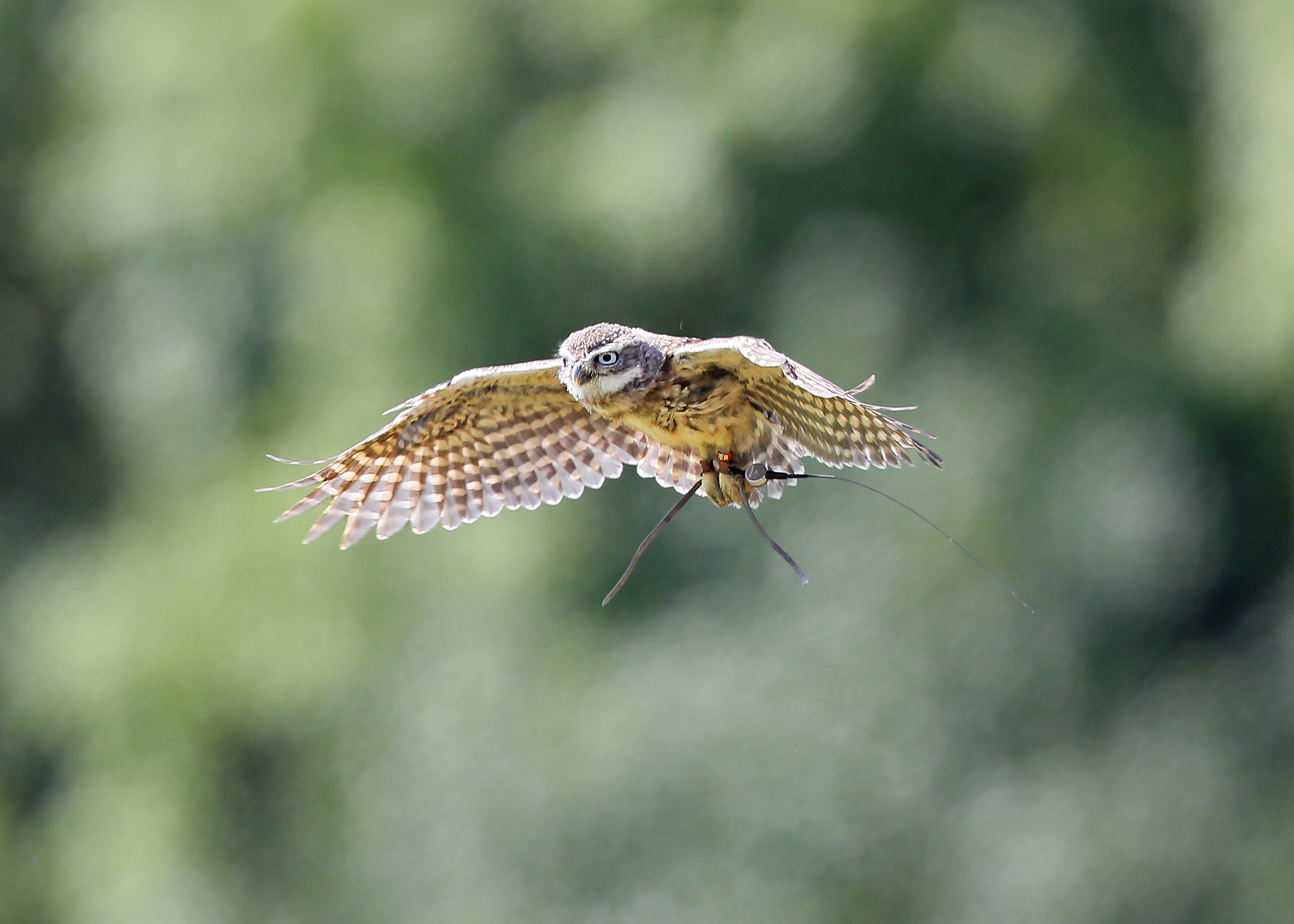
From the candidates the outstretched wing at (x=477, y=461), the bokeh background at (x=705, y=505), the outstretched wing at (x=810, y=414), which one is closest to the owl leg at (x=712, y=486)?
the outstretched wing at (x=810, y=414)

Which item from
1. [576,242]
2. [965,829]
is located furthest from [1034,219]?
[965,829]

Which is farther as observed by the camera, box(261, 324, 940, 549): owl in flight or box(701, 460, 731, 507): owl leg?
box(701, 460, 731, 507): owl leg

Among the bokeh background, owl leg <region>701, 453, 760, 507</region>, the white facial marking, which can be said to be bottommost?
owl leg <region>701, 453, 760, 507</region>

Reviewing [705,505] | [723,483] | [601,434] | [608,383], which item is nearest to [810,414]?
[723,483]

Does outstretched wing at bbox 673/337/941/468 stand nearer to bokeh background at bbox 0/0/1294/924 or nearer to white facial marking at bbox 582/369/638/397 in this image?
white facial marking at bbox 582/369/638/397

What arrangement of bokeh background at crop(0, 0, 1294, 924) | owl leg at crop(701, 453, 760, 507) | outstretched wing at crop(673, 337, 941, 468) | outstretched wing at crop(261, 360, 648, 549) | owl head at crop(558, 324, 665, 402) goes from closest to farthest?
outstretched wing at crop(673, 337, 941, 468) → owl head at crop(558, 324, 665, 402) → owl leg at crop(701, 453, 760, 507) → outstretched wing at crop(261, 360, 648, 549) → bokeh background at crop(0, 0, 1294, 924)

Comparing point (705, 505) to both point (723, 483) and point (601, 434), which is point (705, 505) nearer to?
point (601, 434)

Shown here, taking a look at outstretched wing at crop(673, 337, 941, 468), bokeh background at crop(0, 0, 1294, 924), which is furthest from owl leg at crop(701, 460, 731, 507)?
bokeh background at crop(0, 0, 1294, 924)

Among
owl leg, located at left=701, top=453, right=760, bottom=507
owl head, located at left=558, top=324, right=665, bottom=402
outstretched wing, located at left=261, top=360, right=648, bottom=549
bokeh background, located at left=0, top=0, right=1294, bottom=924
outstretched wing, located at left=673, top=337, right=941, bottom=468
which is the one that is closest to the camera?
outstretched wing, located at left=673, top=337, right=941, bottom=468
